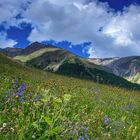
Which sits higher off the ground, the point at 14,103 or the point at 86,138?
the point at 14,103

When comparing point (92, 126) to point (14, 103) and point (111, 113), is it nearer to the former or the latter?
point (14, 103)

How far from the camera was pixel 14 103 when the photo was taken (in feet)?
20.4

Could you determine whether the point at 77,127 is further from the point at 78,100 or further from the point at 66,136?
the point at 78,100

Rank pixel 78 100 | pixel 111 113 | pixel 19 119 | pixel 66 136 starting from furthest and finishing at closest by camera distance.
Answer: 1. pixel 78 100
2. pixel 111 113
3. pixel 19 119
4. pixel 66 136

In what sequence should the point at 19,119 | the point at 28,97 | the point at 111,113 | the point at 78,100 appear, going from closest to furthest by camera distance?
the point at 19,119 → the point at 28,97 → the point at 111,113 → the point at 78,100

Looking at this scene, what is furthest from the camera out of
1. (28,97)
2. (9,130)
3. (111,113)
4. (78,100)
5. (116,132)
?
(78,100)

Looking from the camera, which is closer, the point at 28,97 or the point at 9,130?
the point at 9,130

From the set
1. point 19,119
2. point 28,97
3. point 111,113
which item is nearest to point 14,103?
point 28,97

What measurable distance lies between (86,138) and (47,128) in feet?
2.06

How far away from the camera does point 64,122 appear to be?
5.10 meters

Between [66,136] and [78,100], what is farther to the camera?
[78,100]

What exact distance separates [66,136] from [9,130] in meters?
0.91

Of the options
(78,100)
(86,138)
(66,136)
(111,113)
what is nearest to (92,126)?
(86,138)

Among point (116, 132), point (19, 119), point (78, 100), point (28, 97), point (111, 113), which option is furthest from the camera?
point (78, 100)
